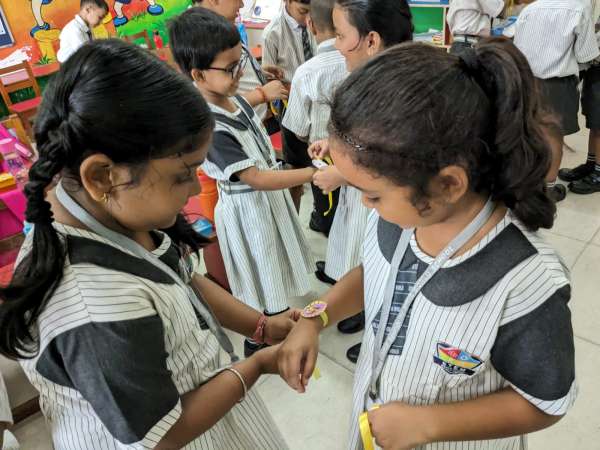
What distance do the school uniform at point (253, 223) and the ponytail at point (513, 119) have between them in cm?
96

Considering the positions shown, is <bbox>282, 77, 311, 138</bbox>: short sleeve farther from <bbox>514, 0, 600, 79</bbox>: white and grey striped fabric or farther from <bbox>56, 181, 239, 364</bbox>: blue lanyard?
<bbox>514, 0, 600, 79</bbox>: white and grey striped fabric

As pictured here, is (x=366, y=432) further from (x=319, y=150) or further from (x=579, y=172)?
(x=579, y=172)

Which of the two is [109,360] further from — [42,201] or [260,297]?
[260,297]

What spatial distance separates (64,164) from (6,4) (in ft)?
16.5

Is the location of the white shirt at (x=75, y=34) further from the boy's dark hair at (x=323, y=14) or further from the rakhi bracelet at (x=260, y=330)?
the rakhi bracelet at (x=260, y=330)

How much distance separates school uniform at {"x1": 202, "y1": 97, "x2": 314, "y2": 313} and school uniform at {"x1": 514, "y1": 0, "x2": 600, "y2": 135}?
1.72m

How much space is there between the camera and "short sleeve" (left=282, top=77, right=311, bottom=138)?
1651mm

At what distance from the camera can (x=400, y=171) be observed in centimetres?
63

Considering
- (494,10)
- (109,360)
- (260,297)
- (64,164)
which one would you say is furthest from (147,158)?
(494,10)

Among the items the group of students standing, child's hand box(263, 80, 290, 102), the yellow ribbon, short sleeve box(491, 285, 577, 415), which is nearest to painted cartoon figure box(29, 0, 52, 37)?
child's hand box(263, 80, 290, 102)

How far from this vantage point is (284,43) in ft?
8.71

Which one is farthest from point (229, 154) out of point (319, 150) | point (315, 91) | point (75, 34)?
point (75, 34)

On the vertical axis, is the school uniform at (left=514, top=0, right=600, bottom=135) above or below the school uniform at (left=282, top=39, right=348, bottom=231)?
below

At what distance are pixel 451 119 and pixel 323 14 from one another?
1.36 m
